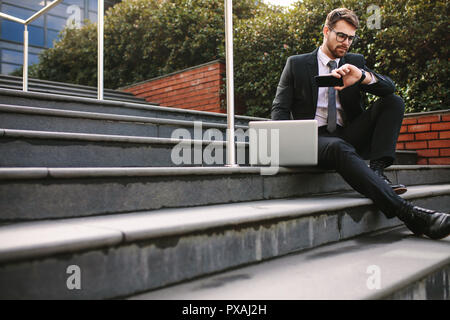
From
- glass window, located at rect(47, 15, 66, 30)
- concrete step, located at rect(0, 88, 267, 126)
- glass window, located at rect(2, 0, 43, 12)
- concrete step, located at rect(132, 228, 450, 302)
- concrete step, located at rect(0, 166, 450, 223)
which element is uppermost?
glass window, located at rect(2, 0, 43, 12)

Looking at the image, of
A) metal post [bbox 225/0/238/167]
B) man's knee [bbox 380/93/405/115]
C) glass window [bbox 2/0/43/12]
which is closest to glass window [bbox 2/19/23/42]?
glass window [bbox 2/0/43/12]

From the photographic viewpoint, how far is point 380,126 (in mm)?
2111

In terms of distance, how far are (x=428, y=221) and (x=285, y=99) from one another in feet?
3.60

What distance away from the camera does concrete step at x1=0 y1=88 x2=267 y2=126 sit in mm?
2439

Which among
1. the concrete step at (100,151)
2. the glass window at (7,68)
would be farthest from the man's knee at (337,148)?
the glass window at (7,68)

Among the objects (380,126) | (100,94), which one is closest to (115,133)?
(100,94)

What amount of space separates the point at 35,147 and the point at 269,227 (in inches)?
44.5

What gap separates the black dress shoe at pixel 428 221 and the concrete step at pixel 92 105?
2.24m

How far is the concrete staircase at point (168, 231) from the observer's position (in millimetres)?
963

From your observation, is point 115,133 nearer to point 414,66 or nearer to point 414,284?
point 414,284

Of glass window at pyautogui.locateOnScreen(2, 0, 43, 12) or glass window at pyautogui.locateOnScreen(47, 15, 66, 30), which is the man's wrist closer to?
glass window at pyautogui.locateOnScreen(2, 0, 43, 12)

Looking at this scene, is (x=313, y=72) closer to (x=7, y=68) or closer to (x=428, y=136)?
(x=428, y=136)

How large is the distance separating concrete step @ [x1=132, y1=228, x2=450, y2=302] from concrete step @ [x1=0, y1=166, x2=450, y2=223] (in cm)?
46
